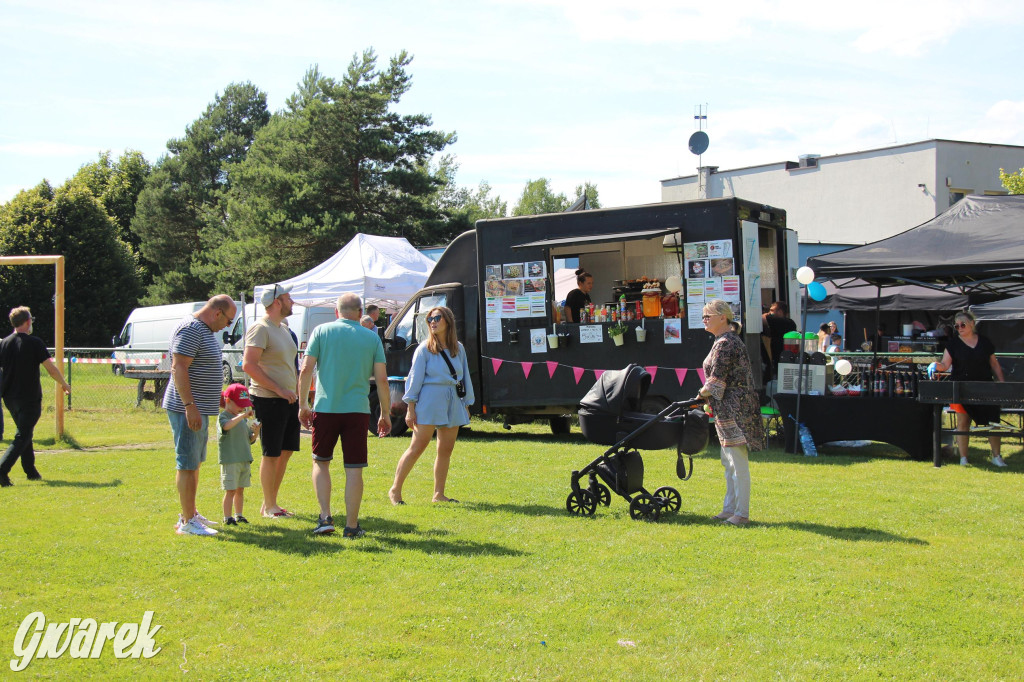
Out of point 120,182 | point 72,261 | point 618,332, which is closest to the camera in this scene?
point 618,332

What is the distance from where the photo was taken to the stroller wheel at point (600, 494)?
748 cm

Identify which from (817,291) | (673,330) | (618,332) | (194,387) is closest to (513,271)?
(618,332)

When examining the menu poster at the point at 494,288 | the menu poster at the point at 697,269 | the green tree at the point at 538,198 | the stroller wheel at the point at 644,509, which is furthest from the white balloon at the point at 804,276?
the green tree at the point at 538,198

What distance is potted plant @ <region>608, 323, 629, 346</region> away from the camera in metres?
12.0

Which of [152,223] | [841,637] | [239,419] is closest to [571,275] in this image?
[239,419]

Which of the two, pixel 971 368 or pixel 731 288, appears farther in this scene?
pixel 731 288

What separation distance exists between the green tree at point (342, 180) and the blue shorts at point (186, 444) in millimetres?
28923

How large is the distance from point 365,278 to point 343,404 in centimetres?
1297

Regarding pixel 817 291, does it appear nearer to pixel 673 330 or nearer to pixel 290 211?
pixel 673 330

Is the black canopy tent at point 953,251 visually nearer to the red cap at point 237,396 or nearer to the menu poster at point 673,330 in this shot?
the menu poster at point 673,330

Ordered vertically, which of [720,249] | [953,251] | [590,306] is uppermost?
[720,249]

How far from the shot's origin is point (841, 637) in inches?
176

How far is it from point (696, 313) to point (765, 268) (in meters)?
2.14

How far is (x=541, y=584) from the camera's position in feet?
17.7
